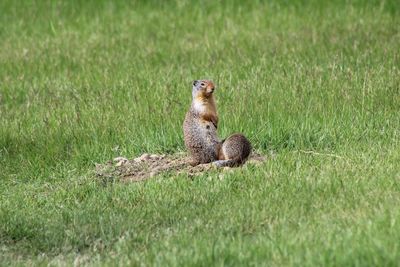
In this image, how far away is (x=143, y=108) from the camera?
10617 millimetres

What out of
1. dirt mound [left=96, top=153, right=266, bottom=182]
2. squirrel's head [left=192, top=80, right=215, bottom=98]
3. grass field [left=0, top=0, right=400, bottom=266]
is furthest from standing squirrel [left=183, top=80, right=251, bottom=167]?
grass field [left=0, top=0, right=400, bottom=266]

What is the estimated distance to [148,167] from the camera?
29.6 ft

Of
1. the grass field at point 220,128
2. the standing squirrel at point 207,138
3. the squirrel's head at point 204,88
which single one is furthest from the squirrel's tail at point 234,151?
the squirrel's head at point 204,88

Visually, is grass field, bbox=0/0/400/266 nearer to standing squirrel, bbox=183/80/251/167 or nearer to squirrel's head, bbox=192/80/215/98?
standing squirrel, bbox=183/80/251/167

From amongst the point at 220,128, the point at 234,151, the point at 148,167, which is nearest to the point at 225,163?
the point at 234,151

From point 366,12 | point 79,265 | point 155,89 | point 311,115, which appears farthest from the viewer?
point 366,12

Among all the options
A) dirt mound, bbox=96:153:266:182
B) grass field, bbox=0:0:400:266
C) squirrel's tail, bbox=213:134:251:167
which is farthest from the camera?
dirt mound, bbox=96:153:266:182

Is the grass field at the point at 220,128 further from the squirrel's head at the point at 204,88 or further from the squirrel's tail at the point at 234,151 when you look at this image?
the squirrel's head at the point at 204,88

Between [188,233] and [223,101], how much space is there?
3621mm

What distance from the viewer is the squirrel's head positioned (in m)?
8.52

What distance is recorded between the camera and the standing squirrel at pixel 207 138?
852 centimetres

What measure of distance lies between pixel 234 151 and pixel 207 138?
25 cm

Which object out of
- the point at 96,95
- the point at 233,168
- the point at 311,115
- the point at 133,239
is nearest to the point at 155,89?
the point at 96,95

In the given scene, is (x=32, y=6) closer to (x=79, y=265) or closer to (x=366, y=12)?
(x=366, y=12)
